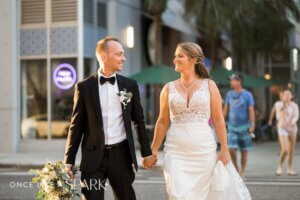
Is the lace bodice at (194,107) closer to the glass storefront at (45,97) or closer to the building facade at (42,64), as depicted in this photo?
the building facade at (42,64)

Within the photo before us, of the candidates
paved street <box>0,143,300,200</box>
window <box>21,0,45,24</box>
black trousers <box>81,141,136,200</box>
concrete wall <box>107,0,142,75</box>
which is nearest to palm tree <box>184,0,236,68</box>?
concrete wall <box>107,0,142,75</box>

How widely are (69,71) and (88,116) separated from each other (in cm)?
1461

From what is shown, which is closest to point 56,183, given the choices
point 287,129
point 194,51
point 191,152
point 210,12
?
point 191,152

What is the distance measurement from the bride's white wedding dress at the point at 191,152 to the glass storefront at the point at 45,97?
14015 millimetres

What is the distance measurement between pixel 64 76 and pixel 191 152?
47.2 ft

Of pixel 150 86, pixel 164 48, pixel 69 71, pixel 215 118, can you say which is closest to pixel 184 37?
pixel 164 48

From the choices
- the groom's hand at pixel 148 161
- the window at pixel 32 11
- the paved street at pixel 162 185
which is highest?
the window at pixel 32 11

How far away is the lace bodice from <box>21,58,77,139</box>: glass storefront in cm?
1397

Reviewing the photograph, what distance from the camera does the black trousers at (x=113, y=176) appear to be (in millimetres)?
5715

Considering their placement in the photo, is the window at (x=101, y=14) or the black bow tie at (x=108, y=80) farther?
the window at (x=101, y=14)

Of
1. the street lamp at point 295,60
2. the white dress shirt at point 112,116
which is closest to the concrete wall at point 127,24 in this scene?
the street lamp at point 295,60

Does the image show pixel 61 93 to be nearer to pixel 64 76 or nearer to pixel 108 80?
pixel 64 76

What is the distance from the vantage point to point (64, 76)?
20297 millimetres

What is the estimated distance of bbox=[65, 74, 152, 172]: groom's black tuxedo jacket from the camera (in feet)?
18.7
